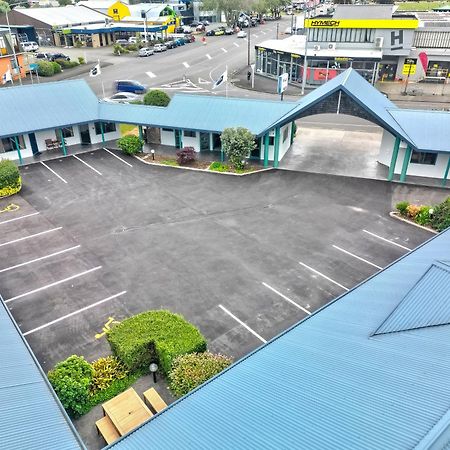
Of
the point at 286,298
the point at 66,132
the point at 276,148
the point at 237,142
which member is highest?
the point at 237,142

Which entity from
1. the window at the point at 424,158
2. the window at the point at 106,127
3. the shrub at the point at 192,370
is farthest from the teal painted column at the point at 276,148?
the shrub at the point at 192,370

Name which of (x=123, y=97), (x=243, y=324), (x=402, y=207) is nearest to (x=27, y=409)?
(x=243, y=324)

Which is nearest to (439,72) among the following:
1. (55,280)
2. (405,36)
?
(405,36)

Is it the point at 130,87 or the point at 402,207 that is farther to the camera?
the point at 130,87

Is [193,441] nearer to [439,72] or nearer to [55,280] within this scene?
[55,280]

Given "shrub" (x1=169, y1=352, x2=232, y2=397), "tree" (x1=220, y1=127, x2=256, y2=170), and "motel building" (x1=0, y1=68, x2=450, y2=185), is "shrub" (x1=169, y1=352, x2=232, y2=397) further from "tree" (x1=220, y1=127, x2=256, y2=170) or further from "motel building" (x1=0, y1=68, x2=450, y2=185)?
"motel building" (x1=0, y1=68, x2=450, y2=185)

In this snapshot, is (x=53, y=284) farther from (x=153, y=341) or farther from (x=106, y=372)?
(x=153, y=341)
